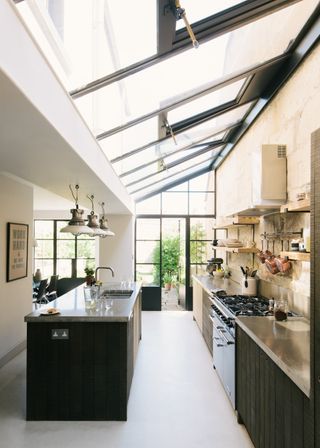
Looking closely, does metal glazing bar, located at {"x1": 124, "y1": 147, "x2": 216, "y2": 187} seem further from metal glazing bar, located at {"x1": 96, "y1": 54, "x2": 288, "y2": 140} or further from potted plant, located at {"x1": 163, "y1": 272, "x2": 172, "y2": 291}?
potted plant, located at {"x1": 163, "y1": 272, "x2": 172, "y2": 291}

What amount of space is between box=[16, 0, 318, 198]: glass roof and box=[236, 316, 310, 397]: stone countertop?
211 cm

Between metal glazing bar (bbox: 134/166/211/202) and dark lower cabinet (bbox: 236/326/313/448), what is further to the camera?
metal glazing bar (bbox: 134/166/211/202)

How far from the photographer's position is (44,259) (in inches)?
363

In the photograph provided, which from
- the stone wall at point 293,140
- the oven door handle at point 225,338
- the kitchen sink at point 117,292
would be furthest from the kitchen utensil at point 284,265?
the kitchen sink at point 117,292

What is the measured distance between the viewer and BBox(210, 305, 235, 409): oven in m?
3.06

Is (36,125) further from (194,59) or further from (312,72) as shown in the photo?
(312,72)

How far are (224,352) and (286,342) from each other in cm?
128

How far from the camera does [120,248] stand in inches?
308

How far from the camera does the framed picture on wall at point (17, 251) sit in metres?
4.34

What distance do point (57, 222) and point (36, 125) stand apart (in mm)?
7716

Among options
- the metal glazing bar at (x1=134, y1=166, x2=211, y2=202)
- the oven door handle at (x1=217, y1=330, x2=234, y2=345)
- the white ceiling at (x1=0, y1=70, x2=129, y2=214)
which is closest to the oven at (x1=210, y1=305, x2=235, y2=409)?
the oven door handle at (x1=217, y1=330, x2=234, y2=345)

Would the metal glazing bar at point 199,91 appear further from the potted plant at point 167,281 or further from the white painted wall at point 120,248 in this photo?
the potted plant at point 167,281

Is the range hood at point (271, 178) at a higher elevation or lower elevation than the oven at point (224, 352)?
higher

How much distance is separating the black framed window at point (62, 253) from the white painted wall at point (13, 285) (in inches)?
162
